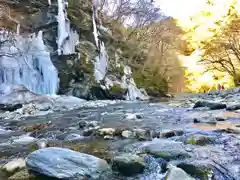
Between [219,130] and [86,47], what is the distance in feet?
51.8

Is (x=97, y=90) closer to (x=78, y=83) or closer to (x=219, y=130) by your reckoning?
(x=78, y=83)

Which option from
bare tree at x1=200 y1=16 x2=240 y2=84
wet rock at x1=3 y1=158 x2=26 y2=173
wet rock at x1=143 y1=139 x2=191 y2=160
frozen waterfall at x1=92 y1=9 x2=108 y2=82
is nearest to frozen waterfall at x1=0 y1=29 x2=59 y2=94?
frozen waterfall at x1=92 y1=9 x2=108 y2=82

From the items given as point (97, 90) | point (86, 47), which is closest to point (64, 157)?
point (97, 90)

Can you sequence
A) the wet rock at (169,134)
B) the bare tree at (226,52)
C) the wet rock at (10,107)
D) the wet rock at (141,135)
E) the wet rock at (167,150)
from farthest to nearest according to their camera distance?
the bare tree at (226,52) < the wet rock at (10,107) < the wet rock at (169,134) < the wet rock at (141,135) < the wet rock at (167,150)

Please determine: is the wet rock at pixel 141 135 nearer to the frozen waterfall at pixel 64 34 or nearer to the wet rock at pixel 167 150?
the wet rock at pixel 167 150

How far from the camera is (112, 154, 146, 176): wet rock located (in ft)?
10.4

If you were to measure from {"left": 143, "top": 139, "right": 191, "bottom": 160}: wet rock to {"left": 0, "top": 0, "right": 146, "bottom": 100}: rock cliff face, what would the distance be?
529 inches

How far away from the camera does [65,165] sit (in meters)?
3.02

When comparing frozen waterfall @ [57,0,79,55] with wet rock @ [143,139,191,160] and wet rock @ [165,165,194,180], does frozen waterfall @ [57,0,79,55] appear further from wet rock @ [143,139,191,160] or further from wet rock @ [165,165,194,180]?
wet rock @ [165,165,194,180]

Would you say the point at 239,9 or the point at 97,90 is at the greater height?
the point at 239,9

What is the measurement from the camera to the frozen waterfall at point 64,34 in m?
18.4

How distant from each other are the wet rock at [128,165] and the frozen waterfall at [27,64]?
12699 millimetres

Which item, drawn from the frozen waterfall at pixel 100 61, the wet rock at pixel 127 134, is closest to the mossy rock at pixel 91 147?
the wet rock at pixel 127 134

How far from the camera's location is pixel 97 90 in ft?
59.0
